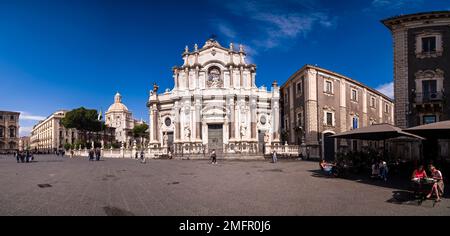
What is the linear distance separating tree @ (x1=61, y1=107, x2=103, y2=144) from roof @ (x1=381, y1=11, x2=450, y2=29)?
70.4 m

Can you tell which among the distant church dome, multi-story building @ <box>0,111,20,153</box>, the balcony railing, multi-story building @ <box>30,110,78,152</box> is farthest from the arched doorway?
multi-story building @ <box>0,111,20,153</box>

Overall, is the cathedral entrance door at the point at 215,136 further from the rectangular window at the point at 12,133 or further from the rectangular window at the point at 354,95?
the rectangular window at the point at 12,133

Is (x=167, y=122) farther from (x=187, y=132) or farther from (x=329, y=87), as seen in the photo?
(x=329, y=87)

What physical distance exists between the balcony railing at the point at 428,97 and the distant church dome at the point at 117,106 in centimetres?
10123

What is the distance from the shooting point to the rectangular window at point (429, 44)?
68.8 ft

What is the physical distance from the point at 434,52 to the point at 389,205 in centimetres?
1819

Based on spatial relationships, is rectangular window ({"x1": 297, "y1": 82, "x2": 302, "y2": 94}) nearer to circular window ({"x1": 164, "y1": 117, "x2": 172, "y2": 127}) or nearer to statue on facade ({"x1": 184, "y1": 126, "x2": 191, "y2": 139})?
statue on facade ({"x1": 184, "y1": 126, "x2": 191, "y2": 139})

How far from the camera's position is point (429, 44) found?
831 inches

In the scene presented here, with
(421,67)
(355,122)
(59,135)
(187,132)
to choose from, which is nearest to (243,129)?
(187,132)

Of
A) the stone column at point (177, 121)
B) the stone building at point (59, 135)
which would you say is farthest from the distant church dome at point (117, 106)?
the stone column at point (177, 121)

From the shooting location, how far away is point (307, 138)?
31688 millimetres

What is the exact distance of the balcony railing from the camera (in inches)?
798

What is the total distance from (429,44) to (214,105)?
27.0 m
